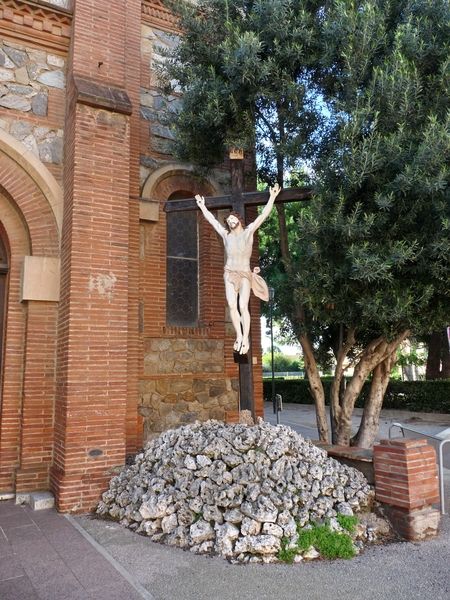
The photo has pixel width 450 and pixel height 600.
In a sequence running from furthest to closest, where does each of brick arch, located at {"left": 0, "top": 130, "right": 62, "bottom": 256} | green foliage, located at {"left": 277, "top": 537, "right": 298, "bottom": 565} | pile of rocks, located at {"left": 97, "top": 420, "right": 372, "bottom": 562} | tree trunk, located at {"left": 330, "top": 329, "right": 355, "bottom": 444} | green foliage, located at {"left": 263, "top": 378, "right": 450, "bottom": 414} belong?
green foliage, located at {"left": 263, "top": 378, "right": 450, "bottom": 414} → tree trunk, located at {"left": 330, "top": 329, "right": 355, "bottom": 444} → brick arch, located at {"left": 0, "top": 130, "right": 62, "bottom": 256} → pile of rocks, located at {"left": 97, "top": 420, "right": 372, "bottom": 562} → green foliage, located at {"left": 277, "top": 537, "right": 298, "bottom": 565}

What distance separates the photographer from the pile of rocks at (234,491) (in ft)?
13.8

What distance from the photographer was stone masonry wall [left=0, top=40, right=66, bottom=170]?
646cm

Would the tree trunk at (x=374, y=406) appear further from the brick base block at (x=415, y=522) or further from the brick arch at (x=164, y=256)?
the brick arch at (x=164, y=256)

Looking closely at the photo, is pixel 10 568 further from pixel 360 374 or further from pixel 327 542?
pixel 360 374

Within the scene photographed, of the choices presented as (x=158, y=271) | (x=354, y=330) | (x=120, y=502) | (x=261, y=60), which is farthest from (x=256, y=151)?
(x=120, y=502)

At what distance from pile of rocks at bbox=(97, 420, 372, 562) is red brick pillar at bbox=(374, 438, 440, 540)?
0.24m

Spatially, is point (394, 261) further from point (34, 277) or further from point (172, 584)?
point (34, 277)

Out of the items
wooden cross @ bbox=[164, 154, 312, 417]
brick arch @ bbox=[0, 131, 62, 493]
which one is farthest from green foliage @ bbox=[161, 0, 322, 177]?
brick arch @ bbox=[0, 131, 62, 493]

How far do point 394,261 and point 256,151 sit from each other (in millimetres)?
3042

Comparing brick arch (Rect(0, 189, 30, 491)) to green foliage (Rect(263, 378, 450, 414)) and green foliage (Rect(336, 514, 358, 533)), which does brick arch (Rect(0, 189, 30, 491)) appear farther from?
green foliage (Rect(263, 378, 450, 414))

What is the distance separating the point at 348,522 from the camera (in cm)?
442

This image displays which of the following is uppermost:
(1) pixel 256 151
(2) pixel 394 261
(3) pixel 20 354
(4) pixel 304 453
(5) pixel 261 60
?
(5) pixel 261 60

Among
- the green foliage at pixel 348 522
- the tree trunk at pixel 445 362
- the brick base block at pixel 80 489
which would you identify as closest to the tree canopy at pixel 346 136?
the green foliage at pixel 348 522

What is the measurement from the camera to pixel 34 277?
20.6 ft
